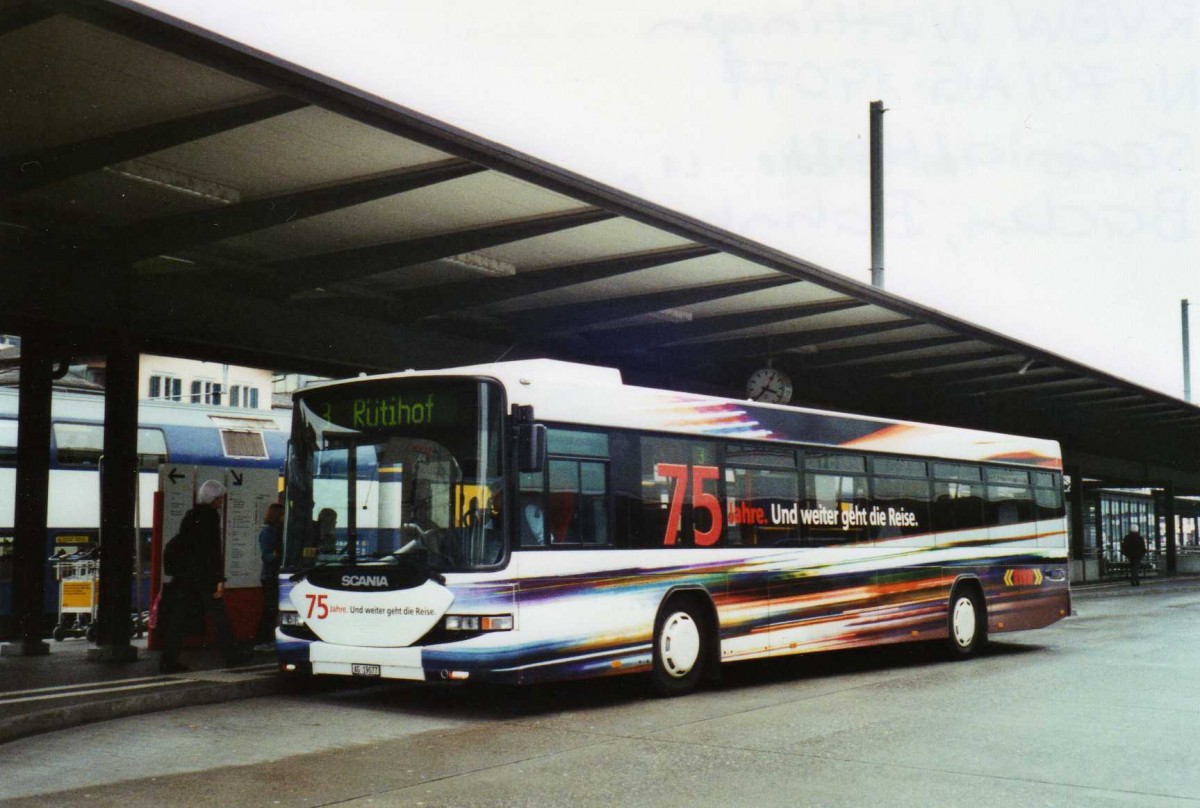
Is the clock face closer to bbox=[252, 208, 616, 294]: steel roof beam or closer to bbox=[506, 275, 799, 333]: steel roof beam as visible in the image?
bbox=[506, 275, 799, 333]: steel roof beam

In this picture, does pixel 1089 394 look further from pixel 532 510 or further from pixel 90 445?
pixel 532 510

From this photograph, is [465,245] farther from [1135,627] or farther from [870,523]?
[1135,627]

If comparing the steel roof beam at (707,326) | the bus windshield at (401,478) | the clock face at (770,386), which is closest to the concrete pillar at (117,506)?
the bus windshield at (401,478)

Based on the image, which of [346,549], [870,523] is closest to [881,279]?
[870,523]

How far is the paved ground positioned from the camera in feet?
23.2

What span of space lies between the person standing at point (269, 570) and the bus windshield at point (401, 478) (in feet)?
7.16

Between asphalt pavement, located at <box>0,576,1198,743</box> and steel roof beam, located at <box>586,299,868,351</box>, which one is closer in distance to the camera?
asphalt pavement, located at <box>0,576,1198,743</box>

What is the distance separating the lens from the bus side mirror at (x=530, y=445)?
10.1 metres

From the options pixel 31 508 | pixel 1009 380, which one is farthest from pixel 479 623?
pixel 1009 380

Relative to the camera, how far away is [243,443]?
22766mm

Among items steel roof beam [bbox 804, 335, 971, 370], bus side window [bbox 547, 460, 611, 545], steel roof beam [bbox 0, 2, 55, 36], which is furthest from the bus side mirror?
steel roof beam [bbox 804, 335, 971, 370]

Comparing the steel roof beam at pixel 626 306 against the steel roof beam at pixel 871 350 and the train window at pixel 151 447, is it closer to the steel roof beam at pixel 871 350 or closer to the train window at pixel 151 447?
the steel roof beam at pixel 871 350

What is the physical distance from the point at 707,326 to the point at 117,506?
27.5 feet

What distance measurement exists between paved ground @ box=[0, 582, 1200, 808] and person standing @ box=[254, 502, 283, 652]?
243 centimetres
